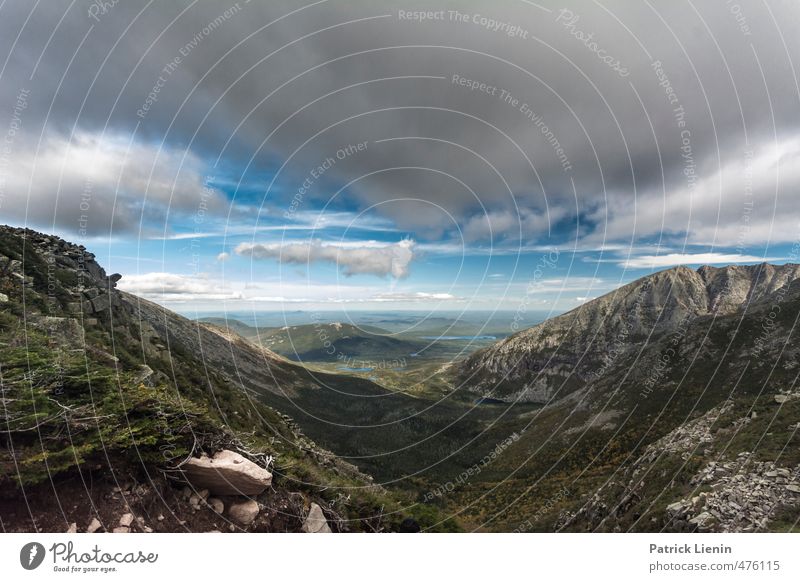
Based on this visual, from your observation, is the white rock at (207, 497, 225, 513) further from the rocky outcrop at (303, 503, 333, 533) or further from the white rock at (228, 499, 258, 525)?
the rocky outcrop at (303, 503, 333, 533)

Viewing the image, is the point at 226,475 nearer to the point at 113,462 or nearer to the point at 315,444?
the point at 113,462

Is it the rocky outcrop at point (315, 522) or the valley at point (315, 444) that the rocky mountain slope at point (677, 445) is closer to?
the valley at point (315, 444)

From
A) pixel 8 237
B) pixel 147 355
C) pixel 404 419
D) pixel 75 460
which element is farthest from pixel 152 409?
pixel 404 419

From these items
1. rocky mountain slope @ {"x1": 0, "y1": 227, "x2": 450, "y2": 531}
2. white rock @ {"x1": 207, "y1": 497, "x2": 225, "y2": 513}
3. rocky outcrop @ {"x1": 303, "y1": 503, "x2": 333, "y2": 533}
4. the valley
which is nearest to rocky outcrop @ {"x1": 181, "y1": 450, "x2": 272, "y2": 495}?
rocky mountain slope @ {"x1": 0, "y1": 227, "x2": 450, "y2": 531}

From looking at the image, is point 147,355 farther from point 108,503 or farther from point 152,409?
point 108,503

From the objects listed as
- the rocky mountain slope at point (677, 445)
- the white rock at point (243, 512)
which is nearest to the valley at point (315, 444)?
the rocky mountain slope at point (677, 445)
